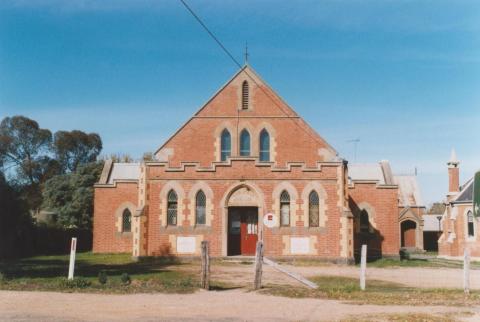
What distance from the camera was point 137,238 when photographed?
30953mm

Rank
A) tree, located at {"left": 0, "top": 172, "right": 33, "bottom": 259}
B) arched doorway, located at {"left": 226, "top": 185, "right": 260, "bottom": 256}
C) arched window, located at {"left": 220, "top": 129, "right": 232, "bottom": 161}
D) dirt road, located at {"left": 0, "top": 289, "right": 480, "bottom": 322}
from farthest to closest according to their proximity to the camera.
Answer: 1. arched window, located at {"left": 220, "top": 129, "right": 232, "bottom": 161}
2. arched doorway, located at {"left": 226, "top": 185, "right": 260, "bottom": 256}
3. tree, located at {"left": 0, "top": 172, "right": 33, "bottom": 259}
4. dirt road, located at {"left": 0, "top": 289, "right": 480, "bottom": 322}

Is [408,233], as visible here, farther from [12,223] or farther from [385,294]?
[385,294]

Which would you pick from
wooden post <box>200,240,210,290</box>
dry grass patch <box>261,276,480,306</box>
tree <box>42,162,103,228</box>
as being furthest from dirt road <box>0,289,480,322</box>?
tree <box>42,162,103,228</box>

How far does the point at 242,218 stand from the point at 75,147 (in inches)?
2760

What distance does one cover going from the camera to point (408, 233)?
52656mm

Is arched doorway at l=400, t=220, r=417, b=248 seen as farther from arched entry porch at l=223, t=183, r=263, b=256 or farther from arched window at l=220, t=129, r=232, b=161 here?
arched entry porch at l=223, t=183, r=263, b=256

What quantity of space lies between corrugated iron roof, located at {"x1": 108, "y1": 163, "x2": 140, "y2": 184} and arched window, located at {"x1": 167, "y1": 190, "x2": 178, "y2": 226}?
1193 centimetres

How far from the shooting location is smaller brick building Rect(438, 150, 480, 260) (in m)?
41.6

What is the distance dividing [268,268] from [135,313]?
1454cm

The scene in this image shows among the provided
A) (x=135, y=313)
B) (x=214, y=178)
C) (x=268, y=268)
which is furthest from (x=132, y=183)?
(x=135, y=313)

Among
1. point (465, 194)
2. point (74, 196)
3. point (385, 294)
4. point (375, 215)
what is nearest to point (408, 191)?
point (465, 194)

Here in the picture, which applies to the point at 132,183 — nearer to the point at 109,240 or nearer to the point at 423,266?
the point at 109,240

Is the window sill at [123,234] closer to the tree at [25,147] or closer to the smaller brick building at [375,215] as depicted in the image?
the smaller brick building at [375,215]

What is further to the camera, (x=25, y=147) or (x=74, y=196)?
(x=25, y=147)
